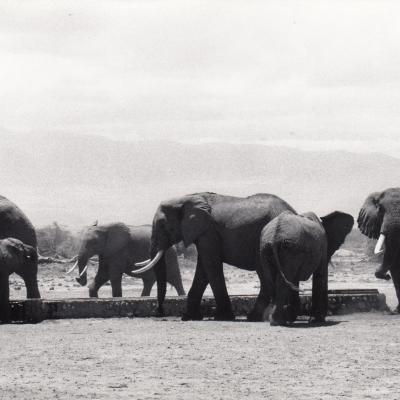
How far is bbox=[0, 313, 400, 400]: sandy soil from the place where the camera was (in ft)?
40.3

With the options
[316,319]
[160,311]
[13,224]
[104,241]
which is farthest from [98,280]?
[316,319]

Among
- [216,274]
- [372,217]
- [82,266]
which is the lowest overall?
[82,266]

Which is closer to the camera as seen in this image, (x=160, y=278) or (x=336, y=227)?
(x=336, y=227)

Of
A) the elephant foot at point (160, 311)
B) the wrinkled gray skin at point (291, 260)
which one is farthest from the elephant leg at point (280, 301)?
the elephant foot at point (160, 311)

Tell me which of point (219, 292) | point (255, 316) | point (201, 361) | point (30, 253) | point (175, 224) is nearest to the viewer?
point (201, 361)

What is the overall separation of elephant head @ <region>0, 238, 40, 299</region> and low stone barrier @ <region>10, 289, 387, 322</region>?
2.61ft

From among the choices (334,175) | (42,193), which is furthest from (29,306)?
(334,175)

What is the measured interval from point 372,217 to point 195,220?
3111 mm

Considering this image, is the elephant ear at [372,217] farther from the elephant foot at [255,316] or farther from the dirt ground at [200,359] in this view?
the elephant foot at [255,316]

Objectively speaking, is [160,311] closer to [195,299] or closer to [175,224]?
[195,299]

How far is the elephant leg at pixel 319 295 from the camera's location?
1945 cm

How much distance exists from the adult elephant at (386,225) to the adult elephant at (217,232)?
5.75 feet

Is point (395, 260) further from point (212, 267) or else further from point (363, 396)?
point (363, 396)

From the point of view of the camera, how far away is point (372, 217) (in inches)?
853
